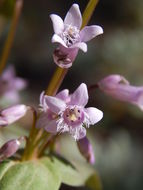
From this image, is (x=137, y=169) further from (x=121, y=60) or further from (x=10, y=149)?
(x=10, y=149)

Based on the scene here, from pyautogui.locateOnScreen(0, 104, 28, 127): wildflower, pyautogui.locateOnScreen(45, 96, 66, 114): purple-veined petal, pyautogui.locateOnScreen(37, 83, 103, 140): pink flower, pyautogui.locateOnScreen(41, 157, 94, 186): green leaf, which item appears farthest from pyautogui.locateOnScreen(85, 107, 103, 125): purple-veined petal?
pyautogui.locateOnScreen(41, 157, 94, 186): green leaf

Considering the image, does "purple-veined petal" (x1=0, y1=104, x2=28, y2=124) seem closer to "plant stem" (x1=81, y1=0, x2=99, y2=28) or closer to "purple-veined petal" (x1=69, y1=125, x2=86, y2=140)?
"purple-veined petal" (x1=69, y1=125, x2=86, y2=140)

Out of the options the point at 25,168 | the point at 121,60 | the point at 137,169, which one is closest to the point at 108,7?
the point at 121,60

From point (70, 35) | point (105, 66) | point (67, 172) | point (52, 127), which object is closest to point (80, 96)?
point (52, 127)

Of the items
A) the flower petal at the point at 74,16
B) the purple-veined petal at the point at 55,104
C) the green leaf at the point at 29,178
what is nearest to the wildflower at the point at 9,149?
the green leaf at the point at 29,178

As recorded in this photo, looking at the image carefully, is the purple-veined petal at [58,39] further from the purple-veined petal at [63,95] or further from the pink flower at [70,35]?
the purple-veined petal at [63,95]
